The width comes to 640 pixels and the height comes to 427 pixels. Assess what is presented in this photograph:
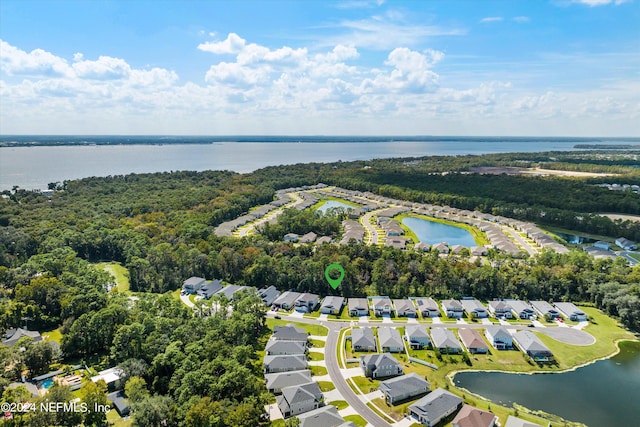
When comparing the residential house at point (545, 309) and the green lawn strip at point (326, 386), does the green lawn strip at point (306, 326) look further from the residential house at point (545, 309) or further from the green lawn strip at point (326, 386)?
the residential house at point (545, 309)

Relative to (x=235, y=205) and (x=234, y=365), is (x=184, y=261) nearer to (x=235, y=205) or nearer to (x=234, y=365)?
(x=234, y=365)

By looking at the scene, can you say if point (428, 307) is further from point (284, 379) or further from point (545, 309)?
point (284, 379)

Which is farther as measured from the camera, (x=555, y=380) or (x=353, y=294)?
(x=353, y=294)

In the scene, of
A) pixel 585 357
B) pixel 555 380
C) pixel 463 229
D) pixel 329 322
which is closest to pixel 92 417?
pixel 329 322

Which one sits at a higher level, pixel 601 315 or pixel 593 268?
pixel 593 268

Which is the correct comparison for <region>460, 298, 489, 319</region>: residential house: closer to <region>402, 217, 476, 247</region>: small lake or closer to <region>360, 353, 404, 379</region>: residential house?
<region>360, 353, 404, 379</region>: residential house

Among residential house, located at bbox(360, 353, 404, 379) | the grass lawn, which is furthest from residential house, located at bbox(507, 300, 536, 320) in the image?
the grass lawn

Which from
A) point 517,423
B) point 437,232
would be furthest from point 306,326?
point 437,232

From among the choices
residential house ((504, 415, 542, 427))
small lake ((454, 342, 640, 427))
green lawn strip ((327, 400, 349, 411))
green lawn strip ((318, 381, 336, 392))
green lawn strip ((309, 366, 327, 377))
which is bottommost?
small lake ((454, 342, 640, 427))
